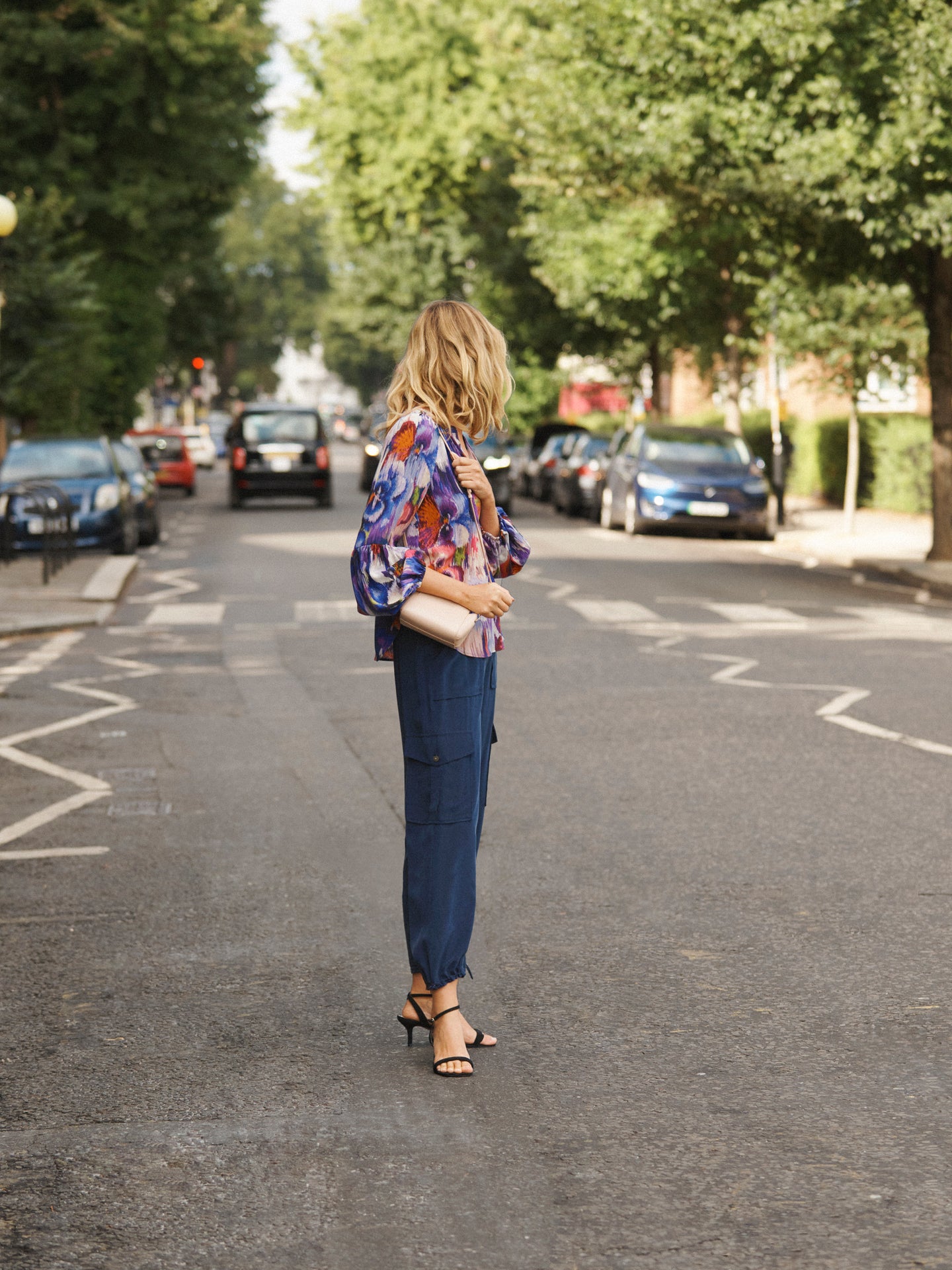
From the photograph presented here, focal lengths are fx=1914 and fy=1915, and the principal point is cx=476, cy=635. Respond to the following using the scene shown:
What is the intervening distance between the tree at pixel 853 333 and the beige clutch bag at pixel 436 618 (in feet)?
63.6

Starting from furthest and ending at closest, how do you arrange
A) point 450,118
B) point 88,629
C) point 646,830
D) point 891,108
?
point 450,118
point 891,108
point 88,629
point 646,830

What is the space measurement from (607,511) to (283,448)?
7.08 metres

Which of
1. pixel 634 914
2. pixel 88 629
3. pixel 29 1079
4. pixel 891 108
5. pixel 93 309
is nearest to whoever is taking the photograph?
pixel 29 1079

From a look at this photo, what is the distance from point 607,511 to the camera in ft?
101

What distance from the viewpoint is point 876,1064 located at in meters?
4.58

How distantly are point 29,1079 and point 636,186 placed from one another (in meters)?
22.1

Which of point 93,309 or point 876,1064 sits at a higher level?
point 93,309

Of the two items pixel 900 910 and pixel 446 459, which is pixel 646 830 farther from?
pixel 446 459

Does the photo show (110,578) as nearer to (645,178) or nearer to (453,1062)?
(645,178)

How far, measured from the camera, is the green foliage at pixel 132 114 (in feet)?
111

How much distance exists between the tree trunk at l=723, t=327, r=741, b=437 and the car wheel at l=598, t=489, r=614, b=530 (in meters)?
3.69

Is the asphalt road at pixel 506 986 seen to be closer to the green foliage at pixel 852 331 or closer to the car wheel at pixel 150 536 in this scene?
the green foliage at pixel 852 331

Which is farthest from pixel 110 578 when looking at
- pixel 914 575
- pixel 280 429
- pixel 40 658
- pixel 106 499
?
pixel 280 429

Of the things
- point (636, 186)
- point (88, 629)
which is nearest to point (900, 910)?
point (88, 629)
